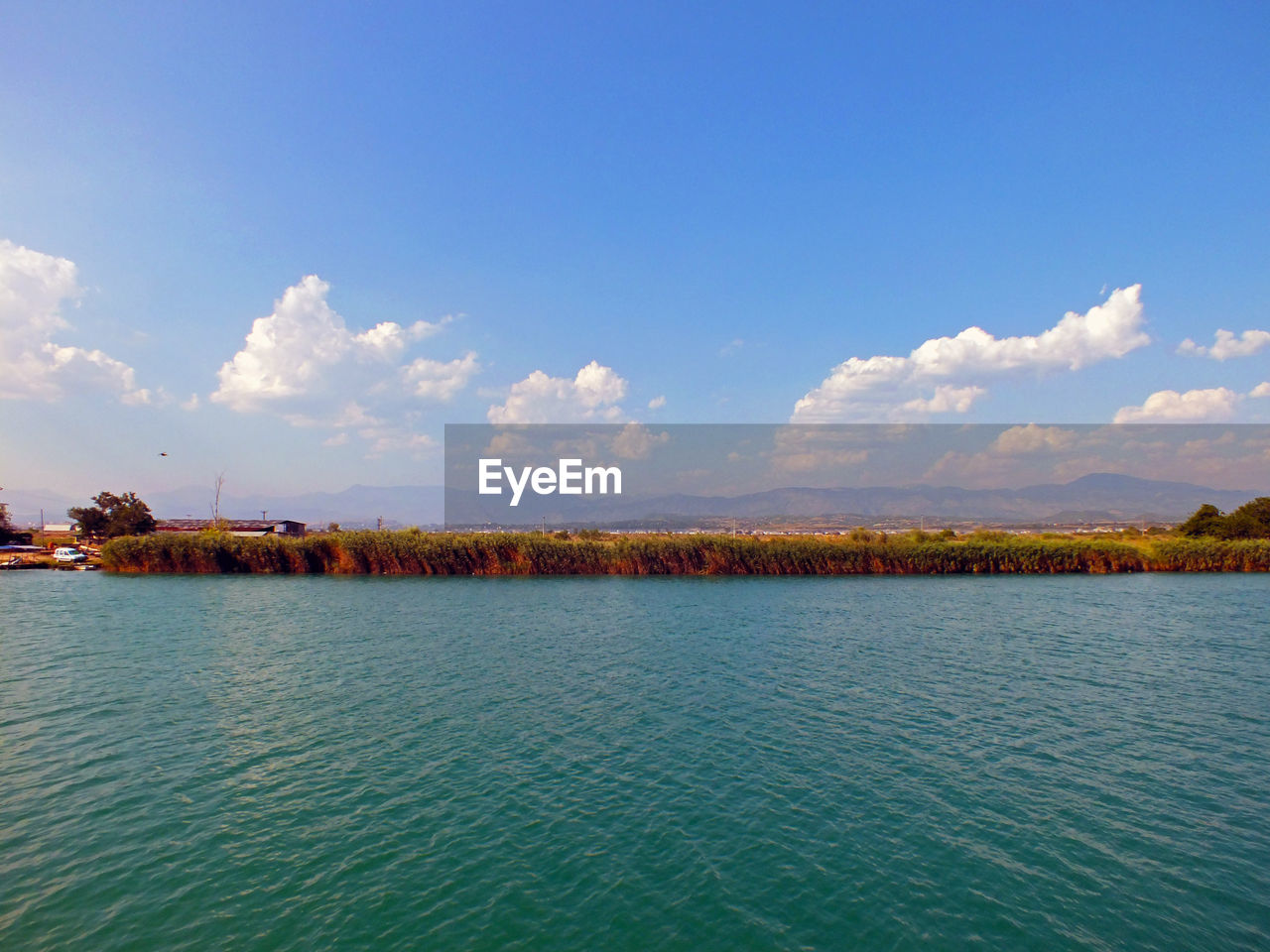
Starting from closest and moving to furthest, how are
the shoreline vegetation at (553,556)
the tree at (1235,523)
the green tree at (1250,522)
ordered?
the shoreline vegetation at (553,556) < the green tree at (1250,522) < the tree at (1235,523)

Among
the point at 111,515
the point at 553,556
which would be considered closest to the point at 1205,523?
the point at 553,556

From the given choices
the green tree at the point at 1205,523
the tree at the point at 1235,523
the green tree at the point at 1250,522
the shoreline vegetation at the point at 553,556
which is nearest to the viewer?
the shoreline vegetation at the point at 553,556

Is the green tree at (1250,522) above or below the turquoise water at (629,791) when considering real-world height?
above

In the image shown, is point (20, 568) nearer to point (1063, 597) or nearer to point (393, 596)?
point (393, 596)

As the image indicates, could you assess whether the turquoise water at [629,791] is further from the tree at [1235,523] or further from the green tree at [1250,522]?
the tree at [1235,523]

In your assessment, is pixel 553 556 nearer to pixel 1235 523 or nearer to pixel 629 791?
pixel 629 791

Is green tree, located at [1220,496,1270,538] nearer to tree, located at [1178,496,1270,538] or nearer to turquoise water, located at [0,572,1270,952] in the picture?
tree, located at [1178,496,1270,538]

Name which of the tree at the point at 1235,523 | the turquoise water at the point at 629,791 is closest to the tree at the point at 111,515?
the turquoise water at the point at 629,791
